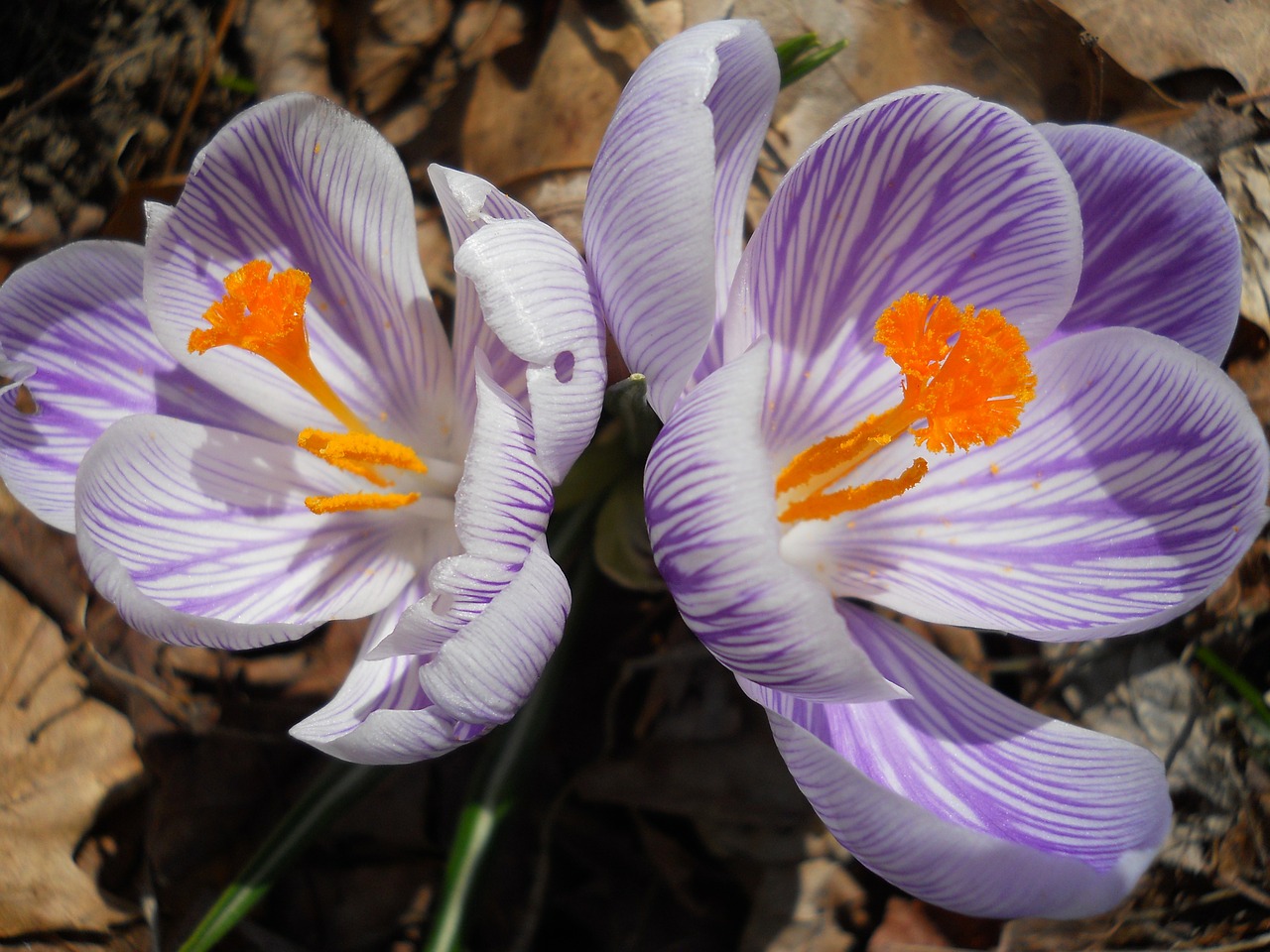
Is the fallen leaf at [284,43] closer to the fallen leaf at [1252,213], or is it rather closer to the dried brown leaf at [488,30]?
the dried brown leaf at [488,30]

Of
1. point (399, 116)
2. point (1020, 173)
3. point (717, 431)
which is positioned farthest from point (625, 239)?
point (399, 116)

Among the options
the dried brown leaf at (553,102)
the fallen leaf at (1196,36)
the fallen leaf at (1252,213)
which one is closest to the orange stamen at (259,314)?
the dried brown leaf at (553,102)

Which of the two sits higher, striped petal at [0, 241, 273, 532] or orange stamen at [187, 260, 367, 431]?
orange stamen at [187, 260, 367, 431]

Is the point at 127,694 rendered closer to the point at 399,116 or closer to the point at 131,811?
the point at 131,811

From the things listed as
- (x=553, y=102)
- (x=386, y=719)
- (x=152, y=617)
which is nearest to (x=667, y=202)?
Result: (x=386, y=719)

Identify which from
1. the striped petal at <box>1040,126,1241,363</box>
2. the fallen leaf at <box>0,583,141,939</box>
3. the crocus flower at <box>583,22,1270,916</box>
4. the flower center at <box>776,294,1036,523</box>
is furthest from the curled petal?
the fallen leaf at <box>0,583,141,939</box>

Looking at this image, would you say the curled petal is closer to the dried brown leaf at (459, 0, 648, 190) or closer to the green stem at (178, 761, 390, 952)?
the green stem at (178, 761, 390, 952)

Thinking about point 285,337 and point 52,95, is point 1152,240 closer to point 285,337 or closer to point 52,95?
point 285,337
